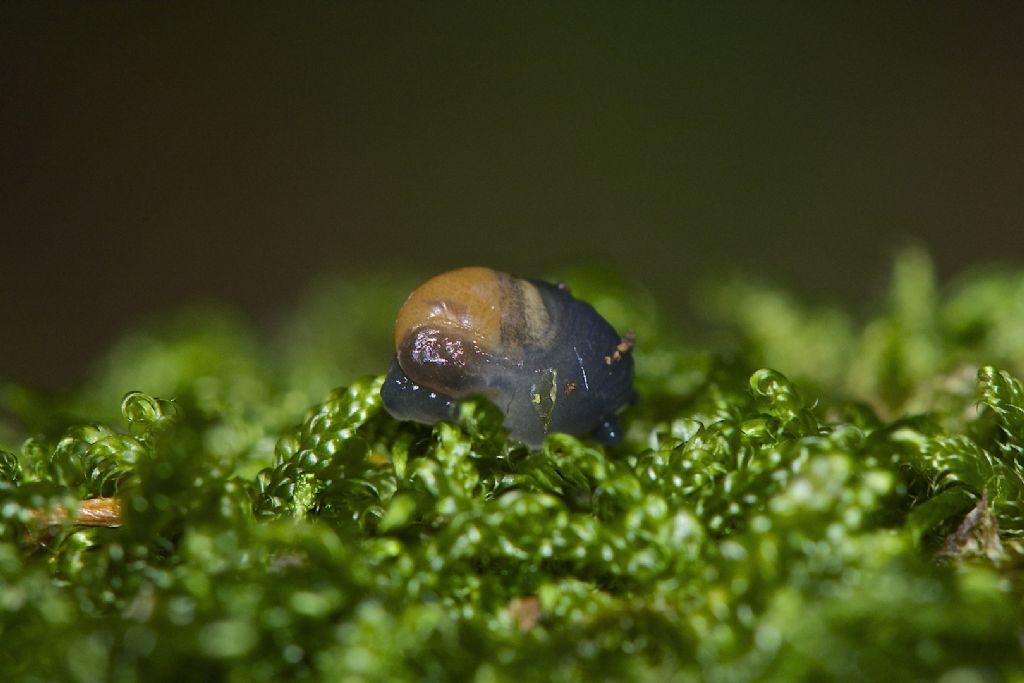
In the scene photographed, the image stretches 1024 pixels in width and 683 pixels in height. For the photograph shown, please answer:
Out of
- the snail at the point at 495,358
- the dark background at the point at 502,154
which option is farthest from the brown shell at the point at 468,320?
the dark background at the point at 502,154

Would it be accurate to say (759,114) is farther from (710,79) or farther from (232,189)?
(232,189)

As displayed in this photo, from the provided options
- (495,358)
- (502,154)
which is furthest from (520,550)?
(502,154)

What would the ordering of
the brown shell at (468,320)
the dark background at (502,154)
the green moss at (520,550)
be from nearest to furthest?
the green moss at (520,550) → the brown shell at (468,320) → the dark background at (502,154)

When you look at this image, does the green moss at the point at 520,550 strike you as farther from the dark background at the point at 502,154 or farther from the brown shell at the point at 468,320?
the dark background at the point at 502,154

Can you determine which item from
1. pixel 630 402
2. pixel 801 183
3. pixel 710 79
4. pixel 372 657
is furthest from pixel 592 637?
pixel 710 79

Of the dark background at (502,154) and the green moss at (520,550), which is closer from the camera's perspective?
the green moss at (520,550)

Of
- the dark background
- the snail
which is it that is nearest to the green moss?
the snail
